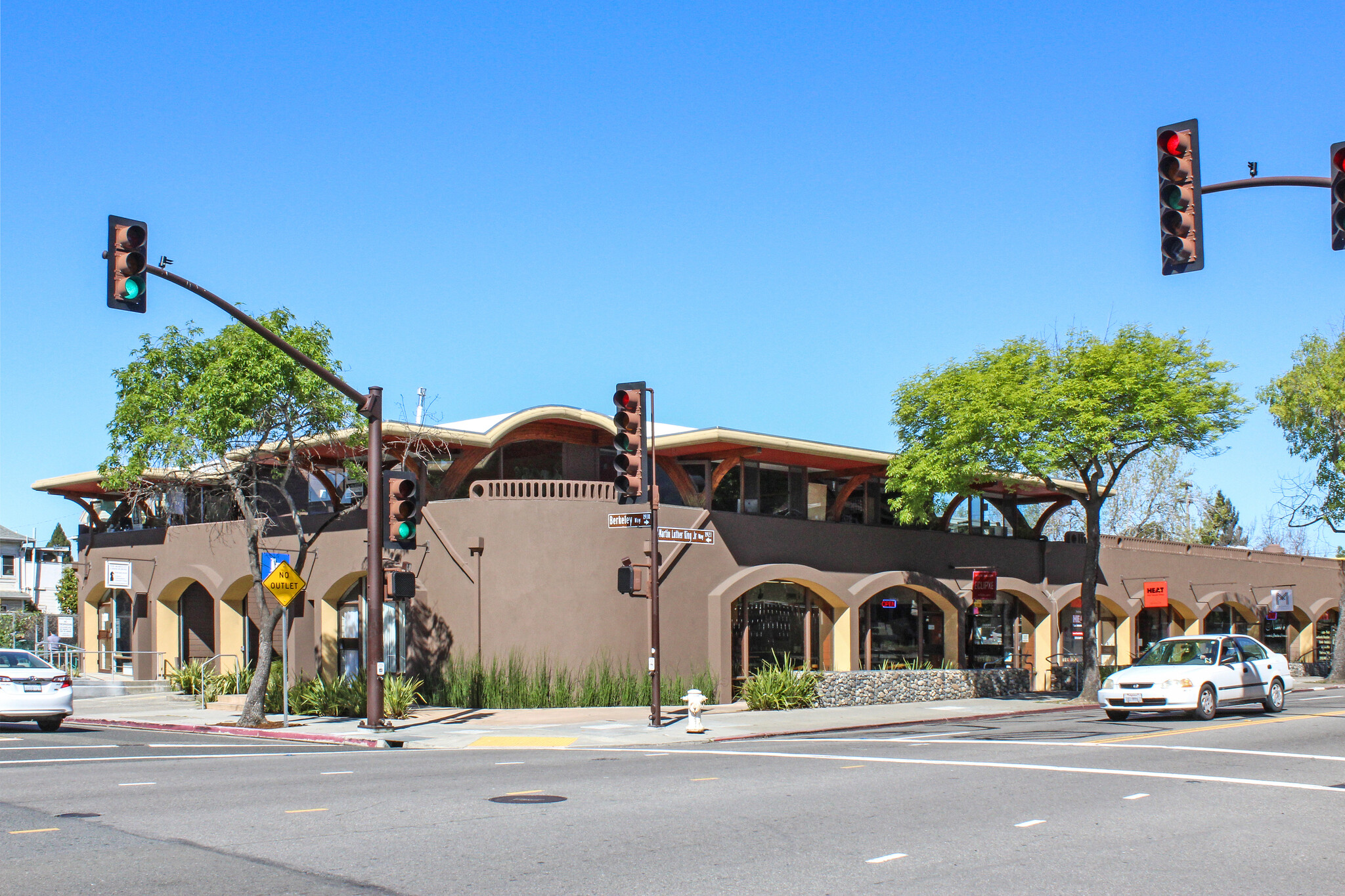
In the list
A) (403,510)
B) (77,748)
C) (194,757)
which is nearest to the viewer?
(194,757)

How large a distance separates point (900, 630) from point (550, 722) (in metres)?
13.2

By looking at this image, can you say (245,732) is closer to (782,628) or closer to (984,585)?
(782,628)

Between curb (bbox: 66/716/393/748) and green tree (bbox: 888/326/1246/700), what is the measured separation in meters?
14.7

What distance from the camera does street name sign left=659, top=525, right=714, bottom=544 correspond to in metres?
21.3

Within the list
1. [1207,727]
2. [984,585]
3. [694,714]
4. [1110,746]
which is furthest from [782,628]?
[1110,746]

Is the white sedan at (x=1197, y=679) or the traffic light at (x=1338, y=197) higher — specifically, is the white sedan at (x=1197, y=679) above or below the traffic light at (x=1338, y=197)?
below

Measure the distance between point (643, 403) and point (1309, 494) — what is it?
32.8 metres

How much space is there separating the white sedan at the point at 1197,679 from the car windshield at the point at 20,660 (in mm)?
19301

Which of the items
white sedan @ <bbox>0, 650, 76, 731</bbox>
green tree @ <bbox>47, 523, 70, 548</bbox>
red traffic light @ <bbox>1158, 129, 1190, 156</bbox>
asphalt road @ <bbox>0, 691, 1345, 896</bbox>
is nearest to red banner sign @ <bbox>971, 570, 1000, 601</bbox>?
asphalt road @ <bbox>0, 691, 1345, 896</bbox>

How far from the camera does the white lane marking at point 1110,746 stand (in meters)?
15.4

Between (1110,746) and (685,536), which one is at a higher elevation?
(685,536)

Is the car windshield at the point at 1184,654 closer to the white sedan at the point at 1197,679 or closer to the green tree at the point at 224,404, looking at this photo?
the white sedan at the point at 1197,679

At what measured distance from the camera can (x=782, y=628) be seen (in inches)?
1153

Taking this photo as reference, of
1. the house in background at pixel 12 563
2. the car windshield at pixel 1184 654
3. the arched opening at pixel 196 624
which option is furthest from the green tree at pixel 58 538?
the car windshield at pixel 1184 654
